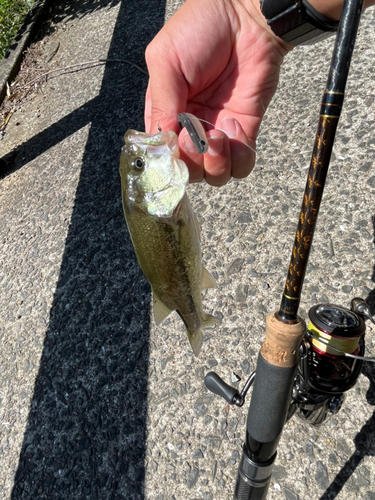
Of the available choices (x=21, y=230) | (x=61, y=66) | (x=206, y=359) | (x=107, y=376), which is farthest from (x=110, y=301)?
(x=61, y=66)

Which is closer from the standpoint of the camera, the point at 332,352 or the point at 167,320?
the point at 332,352

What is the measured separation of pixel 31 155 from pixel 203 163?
9.65ft

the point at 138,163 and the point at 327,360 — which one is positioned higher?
the point at 138,163

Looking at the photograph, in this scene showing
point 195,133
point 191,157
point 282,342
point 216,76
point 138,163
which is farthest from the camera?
point 216,76

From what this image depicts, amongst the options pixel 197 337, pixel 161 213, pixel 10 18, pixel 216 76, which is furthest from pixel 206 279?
pixel 10 18

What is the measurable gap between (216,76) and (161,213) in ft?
2.99

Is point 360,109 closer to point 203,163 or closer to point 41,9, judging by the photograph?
point 203,163

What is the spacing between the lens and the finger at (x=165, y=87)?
166 centimetres

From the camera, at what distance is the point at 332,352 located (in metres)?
1.53

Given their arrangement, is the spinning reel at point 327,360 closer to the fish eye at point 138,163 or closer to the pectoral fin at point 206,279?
the pectoral fin at point 206,279

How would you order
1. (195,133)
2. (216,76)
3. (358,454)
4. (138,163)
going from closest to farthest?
1. (195,133)
2. (138,163)
3. (358,454)
4. (216,76)

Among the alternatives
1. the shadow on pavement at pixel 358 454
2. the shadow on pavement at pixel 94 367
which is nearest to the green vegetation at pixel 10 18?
the shadow on pavement at pixel 94 367

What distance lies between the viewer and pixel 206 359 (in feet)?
7.45

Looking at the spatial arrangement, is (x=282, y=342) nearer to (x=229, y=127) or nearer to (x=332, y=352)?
(x=332, y=352)
